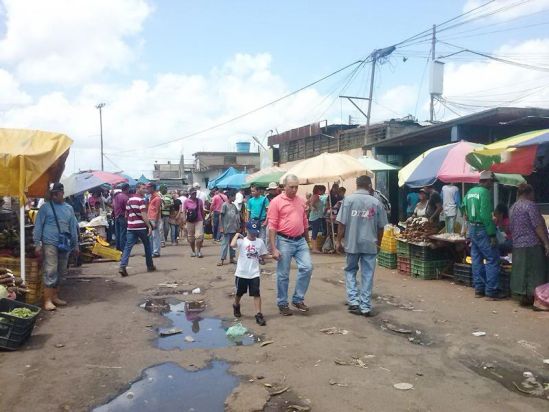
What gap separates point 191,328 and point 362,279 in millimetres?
2525

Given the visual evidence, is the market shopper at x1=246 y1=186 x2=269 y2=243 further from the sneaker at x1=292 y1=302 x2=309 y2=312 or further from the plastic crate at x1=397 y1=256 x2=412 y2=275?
the sneaker at x1=292 y1=302 x2=309 y2=312

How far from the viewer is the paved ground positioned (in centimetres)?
442

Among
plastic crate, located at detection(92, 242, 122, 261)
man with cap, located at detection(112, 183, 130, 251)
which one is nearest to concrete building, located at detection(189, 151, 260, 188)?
man with cap, located at detection(112, 183, 130, 251)

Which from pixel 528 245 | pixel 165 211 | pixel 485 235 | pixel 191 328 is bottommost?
pixel 191 328

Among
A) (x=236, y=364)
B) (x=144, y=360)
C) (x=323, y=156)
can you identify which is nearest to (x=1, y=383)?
(x=144, y=360)

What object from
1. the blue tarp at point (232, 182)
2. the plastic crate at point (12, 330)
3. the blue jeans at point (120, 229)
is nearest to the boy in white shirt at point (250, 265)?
the plastic crate at point (12, 330)

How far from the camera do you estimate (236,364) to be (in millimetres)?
5312

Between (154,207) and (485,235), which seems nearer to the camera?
(485,235)

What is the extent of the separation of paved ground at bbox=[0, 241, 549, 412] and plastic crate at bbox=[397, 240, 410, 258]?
1.71m

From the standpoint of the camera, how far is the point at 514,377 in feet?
16.0

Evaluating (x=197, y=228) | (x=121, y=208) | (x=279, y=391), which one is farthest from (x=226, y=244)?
(x=279, y=391)

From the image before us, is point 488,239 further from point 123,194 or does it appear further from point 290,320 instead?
point 123,194

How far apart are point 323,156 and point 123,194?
545cm

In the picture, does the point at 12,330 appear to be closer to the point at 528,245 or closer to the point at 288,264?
the point at 288,264
